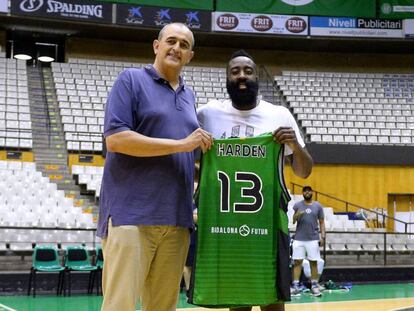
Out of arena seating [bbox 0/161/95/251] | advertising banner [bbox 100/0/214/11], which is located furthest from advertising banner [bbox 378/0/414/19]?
arena seating [bbox 0/161/95/251]

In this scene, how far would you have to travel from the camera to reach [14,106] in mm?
17203

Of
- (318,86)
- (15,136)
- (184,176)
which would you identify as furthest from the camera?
(318,86)

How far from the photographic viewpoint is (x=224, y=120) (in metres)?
3.23

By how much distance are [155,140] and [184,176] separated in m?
0.27

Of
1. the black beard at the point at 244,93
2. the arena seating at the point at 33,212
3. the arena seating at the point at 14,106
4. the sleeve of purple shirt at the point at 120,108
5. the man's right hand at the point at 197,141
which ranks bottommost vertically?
the arena seating at the point at 33,212

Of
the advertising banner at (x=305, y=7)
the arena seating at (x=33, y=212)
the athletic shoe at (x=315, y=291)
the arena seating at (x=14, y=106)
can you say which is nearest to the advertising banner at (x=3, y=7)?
the arena seating at (x=14, y=106)

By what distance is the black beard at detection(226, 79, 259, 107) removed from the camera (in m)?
3.11

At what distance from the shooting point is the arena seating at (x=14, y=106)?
1567cm

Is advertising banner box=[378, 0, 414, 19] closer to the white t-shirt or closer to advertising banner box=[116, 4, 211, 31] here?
advertising banner box=[116, 4, 211, 31]

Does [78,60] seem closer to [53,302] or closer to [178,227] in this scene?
[53,302]

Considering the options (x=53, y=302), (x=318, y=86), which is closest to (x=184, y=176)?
(x=53, y=302)

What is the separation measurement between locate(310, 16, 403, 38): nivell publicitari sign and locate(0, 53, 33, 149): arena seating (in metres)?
10.1

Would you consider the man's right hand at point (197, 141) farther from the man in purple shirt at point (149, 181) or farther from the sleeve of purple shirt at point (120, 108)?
the sleeve of purple shirt at point (120, 108)

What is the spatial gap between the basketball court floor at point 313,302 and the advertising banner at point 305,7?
13.3 metres
